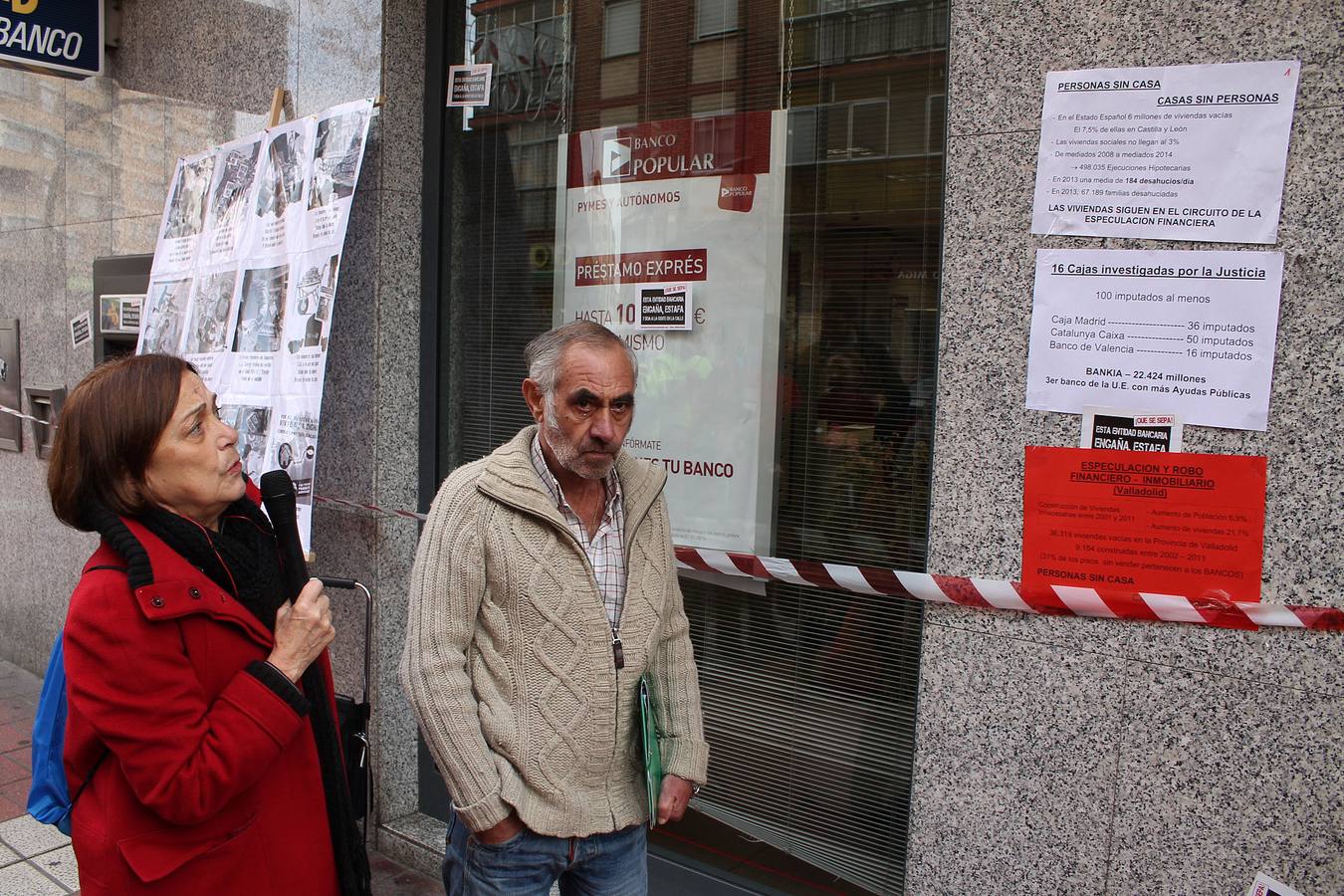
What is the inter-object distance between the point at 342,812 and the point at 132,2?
5366 millimetres

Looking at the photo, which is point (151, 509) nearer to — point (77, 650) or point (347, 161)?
point (77, 650)

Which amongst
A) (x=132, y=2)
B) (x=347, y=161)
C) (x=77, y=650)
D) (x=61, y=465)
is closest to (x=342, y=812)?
(x=77, y=650)

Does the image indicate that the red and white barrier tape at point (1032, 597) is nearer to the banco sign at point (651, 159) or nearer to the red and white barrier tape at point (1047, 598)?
the red and white barrier tape at point (1047, 598)

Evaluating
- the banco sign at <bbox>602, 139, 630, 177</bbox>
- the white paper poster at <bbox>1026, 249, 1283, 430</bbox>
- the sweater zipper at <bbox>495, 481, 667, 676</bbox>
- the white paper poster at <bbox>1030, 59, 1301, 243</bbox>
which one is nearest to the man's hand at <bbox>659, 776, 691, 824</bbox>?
the sweater zipper at <bbox>495, 481, 667, 676</bbox>

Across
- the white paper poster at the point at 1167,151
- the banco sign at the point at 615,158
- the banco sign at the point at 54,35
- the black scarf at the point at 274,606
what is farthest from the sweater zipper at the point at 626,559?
the banco sign at the point at 54,35

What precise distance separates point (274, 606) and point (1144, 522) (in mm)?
2072

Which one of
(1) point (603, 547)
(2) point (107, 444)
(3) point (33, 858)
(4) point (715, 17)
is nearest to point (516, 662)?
(1) point (603, 547)

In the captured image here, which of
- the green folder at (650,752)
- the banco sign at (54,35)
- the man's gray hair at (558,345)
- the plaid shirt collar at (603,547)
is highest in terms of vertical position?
the banco sign at (54,35)

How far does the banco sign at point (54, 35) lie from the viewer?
17.0 feet

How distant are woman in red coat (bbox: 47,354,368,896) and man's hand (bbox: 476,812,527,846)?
0.29 meters

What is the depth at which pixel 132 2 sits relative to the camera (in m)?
5.72

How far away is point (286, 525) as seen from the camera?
2.01 meters

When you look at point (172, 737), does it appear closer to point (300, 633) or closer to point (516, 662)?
point (300, 633)

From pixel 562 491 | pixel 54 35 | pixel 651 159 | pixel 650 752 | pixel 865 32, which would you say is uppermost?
pixel 54 35
